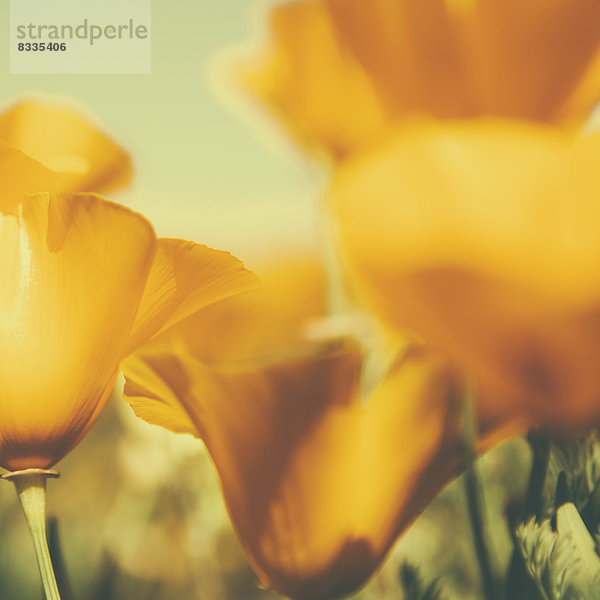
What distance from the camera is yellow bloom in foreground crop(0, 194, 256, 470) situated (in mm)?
273

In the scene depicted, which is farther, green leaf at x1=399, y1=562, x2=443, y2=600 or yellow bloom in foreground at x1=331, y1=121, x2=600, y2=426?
green leaf at x1=399, y1=562, x2=443, y2=600

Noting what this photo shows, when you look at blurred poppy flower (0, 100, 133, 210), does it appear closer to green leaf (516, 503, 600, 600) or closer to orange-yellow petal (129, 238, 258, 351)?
orange-yellow petal (129, 238, 258, 351)

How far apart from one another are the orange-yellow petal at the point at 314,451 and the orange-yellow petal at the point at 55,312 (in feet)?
0.06

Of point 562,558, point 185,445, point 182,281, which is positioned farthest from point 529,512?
point 185,445

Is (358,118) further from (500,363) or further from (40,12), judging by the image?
(40,12)

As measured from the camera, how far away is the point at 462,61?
0.26 meters

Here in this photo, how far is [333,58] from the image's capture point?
279 mm

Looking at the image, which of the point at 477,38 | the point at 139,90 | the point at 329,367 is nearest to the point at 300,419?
the point at 329,367

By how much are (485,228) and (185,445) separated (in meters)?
0.52

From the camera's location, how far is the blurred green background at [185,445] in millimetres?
407

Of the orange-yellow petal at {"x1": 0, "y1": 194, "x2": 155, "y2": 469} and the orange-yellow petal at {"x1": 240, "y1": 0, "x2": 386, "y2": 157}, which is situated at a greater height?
the orange-yellow petal at {"x1": 240, "y1": 0, "x2": 386, "y2": 157}

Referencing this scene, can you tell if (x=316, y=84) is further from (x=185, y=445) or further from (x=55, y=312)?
(x=185, y=445)

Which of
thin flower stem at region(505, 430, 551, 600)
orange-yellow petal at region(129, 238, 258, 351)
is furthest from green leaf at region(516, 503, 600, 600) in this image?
orange-yellow petal at region(129, 238, 258, 351)

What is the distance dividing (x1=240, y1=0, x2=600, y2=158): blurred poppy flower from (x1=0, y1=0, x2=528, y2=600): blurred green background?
0.06 m
